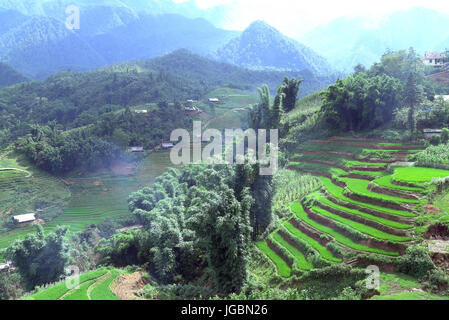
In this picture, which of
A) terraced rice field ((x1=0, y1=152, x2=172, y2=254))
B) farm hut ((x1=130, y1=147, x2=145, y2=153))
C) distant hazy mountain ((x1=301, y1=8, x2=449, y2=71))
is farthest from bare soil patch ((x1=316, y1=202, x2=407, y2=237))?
distant hazy mountain ((x1=301, y1=8, x2=449, y2=71))

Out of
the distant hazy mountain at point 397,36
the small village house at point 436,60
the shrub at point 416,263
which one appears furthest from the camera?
the distant hazy mountain at point 397,36

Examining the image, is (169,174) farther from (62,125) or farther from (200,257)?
(62,125)

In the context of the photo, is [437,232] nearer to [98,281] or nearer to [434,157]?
[434,157]

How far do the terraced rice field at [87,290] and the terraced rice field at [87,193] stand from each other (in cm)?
1994

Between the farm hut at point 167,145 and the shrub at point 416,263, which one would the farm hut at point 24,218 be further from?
the shrub at point 416,263

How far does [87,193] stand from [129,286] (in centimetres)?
3084

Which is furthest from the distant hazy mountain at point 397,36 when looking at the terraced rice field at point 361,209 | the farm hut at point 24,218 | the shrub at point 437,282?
the shrub at point 437,282

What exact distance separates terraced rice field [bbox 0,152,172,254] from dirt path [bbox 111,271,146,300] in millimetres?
20052

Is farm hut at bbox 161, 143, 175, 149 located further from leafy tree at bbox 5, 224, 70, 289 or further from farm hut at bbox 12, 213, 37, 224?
leafy tree at bbox 5, 224, 70, 289

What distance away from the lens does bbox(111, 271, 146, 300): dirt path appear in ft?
57.5

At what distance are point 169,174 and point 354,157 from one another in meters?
19.1

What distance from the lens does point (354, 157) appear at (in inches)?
1113

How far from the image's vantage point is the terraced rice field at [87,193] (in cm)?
3969
